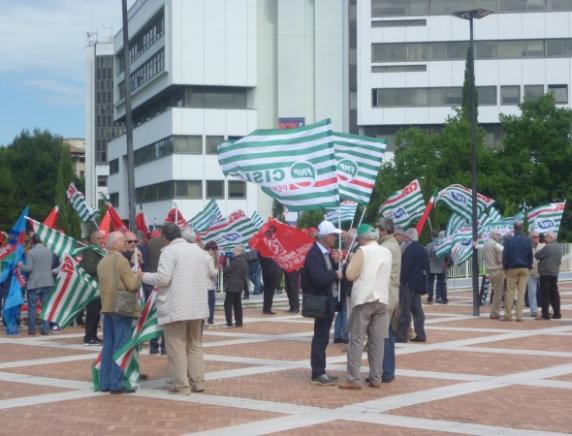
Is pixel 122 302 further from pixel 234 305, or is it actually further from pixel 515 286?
pixel 515 286

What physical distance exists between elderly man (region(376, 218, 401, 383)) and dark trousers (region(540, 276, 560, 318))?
8297mm

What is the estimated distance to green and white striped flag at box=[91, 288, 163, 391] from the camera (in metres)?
11.8

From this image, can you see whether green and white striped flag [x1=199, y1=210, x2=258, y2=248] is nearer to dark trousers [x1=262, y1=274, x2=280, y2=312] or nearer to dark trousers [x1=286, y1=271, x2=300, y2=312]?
dark trousers [x1=262, y1=274, x2=280, y2=312]

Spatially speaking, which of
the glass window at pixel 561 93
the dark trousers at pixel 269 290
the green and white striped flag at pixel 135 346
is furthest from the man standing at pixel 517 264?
the glass window at pixel 561 93

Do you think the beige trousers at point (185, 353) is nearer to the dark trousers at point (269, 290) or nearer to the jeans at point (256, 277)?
the dark trousers at point (269, 290)

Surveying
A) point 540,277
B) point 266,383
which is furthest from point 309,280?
point 540,277

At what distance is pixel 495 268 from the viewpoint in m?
21.5

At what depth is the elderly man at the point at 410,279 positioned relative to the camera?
51.7 ft

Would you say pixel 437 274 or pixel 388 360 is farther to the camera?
pixel 437 274

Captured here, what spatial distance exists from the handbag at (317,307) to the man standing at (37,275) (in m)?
8.07

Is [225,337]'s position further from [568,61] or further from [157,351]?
[568,61]

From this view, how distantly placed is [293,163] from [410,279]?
283 centimetres

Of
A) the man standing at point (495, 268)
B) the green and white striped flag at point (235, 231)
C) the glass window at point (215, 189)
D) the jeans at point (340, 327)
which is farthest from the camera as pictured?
the glass window at point (215, 189)

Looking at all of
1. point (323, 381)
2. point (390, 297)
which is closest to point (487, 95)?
point (390, 297)
